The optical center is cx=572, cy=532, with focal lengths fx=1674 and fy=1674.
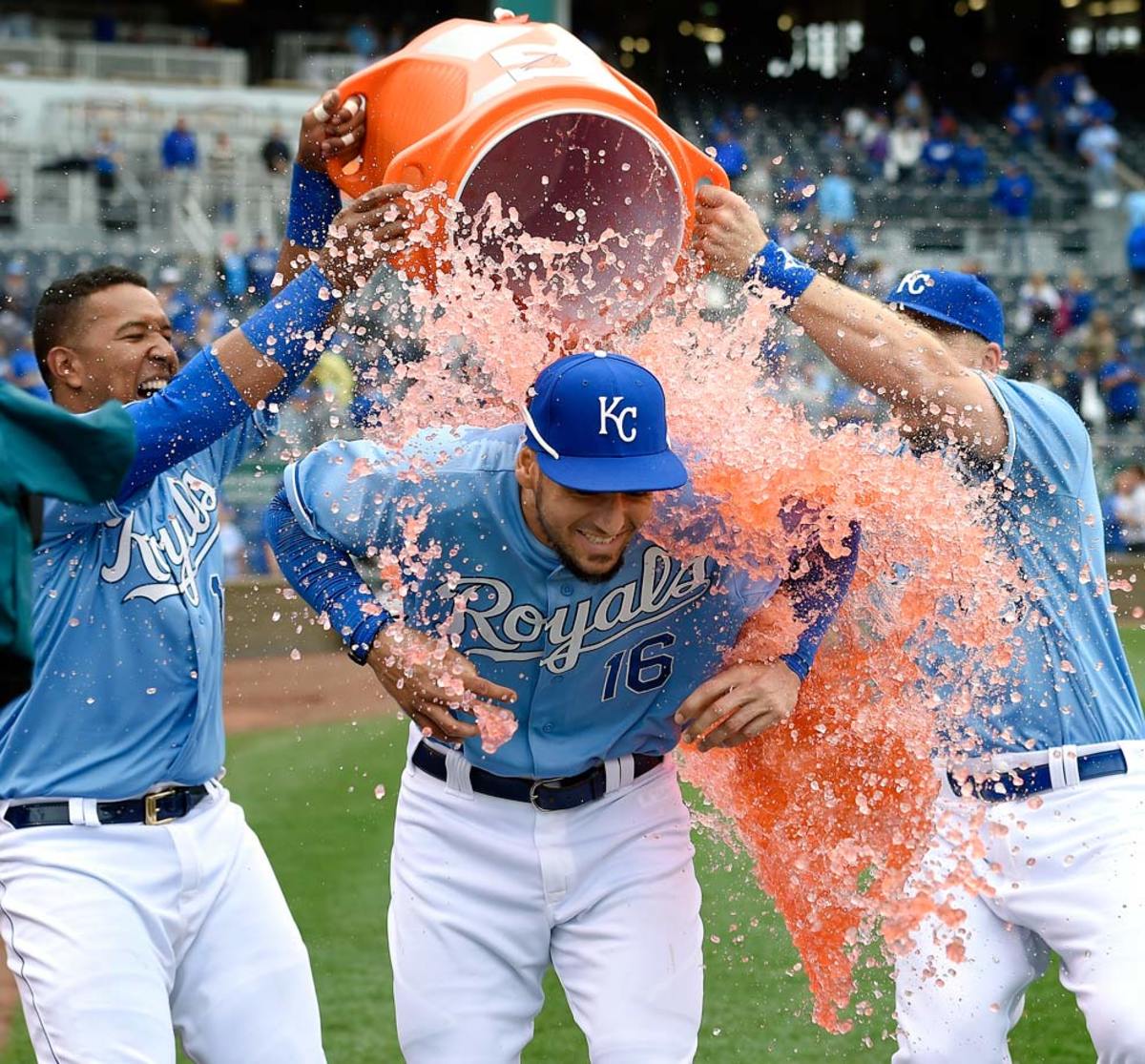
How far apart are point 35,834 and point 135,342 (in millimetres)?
1179

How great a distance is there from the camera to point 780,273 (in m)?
3.46

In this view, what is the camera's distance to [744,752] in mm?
3641

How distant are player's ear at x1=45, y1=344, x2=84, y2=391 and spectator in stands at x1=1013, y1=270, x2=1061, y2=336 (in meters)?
16.2

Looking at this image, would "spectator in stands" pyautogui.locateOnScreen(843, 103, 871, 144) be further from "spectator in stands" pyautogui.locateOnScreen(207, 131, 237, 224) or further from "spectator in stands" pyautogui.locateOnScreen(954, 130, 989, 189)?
"spectator in stands" pyautogui.locateOnScreen(207, 131, 237, 224)

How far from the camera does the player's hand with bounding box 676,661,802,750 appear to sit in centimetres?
334

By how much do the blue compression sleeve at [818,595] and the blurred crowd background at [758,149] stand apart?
916 centimetres

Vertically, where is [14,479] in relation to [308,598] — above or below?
above

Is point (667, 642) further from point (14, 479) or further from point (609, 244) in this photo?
point (14, 479)

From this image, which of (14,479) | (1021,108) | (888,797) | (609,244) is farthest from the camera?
(1021,108)

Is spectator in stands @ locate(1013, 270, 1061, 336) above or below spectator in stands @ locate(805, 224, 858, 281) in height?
below

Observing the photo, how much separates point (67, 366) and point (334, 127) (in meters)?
1.05

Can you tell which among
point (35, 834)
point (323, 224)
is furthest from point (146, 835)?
point (323, 224)

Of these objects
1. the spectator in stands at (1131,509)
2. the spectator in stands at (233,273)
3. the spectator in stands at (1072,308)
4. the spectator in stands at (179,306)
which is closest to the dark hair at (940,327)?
the spectator in stands at (179,306)

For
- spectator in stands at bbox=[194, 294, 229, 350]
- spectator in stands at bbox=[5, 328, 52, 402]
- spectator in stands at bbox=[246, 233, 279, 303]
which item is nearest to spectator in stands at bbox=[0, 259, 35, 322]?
spectator in stands at bbox=[5, 328, 52, 402]
